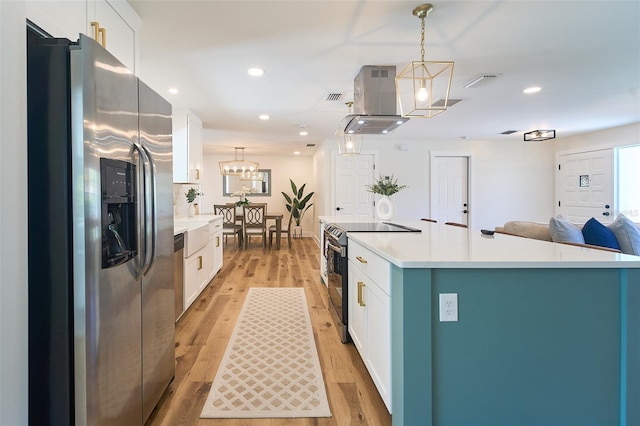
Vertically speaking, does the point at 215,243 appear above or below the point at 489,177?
below

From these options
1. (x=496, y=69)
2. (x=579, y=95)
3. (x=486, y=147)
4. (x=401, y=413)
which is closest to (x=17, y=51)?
(x=401, y=413)

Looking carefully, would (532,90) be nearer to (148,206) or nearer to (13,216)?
(148,206)

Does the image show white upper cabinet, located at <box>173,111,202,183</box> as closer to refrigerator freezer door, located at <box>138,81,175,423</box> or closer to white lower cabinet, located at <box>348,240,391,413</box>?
refrigerator freezer door, located at <box>138,81,175,423</box>

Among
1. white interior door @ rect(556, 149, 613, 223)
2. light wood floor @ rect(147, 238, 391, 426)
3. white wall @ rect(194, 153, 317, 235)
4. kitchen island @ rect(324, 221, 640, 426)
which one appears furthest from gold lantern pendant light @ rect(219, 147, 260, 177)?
white interior door @ rect(556, 149, 613, 223)

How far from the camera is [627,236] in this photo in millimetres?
2881

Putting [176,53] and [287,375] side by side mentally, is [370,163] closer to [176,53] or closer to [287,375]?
[176,53]

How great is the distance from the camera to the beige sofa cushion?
3.12m

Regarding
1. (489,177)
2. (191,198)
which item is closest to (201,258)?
(191,198)

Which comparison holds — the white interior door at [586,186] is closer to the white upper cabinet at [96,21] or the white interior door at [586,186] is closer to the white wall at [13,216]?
the white upper cabinet at [96,21]

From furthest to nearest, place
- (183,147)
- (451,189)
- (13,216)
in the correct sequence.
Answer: (451,189) → (183,147) → (13,216)

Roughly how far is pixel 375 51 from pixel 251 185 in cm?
665

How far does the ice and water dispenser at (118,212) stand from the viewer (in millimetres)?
1171

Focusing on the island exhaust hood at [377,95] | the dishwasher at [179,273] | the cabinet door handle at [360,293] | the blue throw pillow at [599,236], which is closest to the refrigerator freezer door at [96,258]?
the cabinet door handle at [360,293]

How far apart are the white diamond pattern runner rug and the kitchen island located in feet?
2.05
